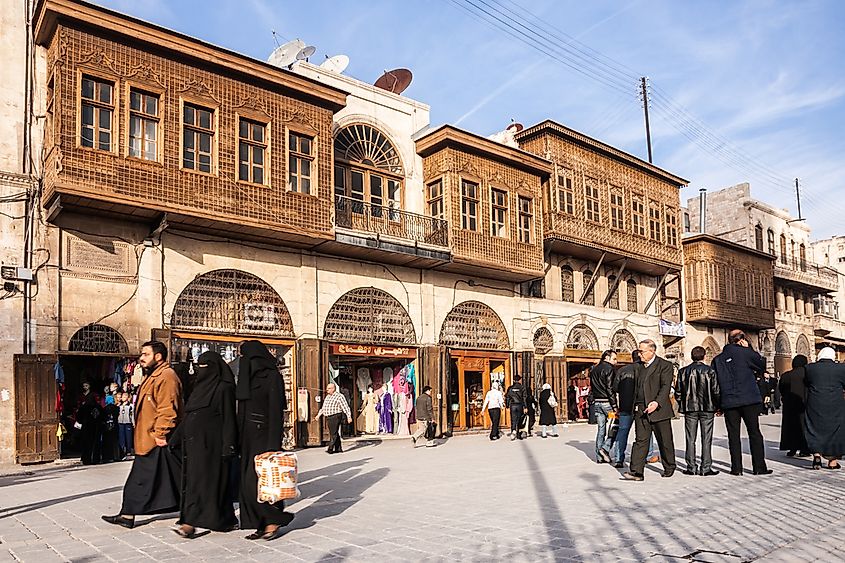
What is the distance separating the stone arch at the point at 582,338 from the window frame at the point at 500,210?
18.5 ft

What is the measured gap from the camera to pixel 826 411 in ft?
39.2

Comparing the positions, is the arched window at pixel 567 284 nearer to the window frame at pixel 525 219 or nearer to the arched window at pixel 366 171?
the window frame at pixel 525 219

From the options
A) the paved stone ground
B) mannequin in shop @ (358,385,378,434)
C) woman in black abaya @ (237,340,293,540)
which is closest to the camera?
the paved stone ground

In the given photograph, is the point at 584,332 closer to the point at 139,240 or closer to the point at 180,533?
the point at 139,240

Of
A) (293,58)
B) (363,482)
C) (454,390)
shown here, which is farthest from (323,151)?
(363,482)

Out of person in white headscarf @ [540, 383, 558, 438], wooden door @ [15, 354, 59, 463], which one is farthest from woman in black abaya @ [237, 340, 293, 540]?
person in white headscarf @ [540, 383, 558, 438]

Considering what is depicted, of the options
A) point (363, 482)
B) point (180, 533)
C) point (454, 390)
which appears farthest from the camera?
point (454, 390)

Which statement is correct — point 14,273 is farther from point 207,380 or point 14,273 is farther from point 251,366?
point 251,366

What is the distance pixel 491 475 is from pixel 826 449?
503 cm

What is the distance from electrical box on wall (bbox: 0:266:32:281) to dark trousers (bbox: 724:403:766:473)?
13084 millimetres

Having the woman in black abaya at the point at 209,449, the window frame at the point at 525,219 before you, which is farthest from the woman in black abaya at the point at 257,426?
the window frame at the point at 525,219

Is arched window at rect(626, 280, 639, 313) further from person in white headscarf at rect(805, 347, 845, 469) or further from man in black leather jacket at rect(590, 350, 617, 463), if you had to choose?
person in white headscarf at rect(805, 347, 845, 469)

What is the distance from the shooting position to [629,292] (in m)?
33.1

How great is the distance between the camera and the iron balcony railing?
A: 70.3ft
